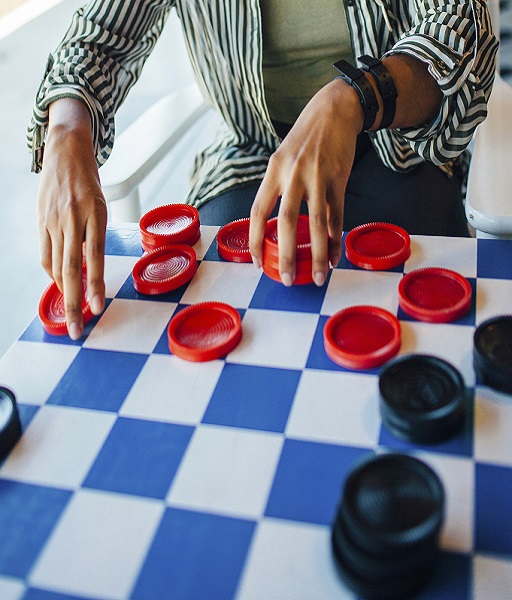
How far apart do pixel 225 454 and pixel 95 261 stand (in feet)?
1.39

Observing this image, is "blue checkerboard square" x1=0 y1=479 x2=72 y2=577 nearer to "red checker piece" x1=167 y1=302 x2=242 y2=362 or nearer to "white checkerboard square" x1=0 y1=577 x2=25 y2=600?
"white checkerboard square" x1=0 y1=577 x2=25 y2=600

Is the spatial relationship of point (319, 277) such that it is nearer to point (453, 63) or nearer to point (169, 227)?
point (169, 227)

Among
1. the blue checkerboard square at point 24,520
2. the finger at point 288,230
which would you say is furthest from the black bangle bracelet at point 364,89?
the blue checkerboard square at point 24,520

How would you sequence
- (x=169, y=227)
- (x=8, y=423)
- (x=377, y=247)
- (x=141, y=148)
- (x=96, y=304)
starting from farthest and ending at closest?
(x=141, y=148)
(x=169, y=227)
(x=377, y=247)
(x=96, y=304)
(x=8, y=423)

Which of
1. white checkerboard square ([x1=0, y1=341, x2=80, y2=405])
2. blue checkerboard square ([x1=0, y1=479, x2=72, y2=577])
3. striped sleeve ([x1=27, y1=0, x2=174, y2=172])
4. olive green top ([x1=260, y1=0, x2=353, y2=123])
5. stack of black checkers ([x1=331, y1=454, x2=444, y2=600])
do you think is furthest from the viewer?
olive green top ([x1=260, y1=0, x2=353, y2=123])

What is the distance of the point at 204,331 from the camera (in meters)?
0.93

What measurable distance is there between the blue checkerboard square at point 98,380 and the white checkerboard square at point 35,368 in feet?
0.05

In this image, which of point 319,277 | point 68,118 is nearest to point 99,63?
point 68,118

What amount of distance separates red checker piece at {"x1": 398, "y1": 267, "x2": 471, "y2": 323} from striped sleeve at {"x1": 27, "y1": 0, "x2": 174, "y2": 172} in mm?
735

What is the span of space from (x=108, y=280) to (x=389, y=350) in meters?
0.52

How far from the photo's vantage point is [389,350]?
833 millimetres

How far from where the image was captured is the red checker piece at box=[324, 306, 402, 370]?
0.83 meters

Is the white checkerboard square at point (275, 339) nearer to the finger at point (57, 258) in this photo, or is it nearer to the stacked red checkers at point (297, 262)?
the stacked red checkers at point (297, 262)

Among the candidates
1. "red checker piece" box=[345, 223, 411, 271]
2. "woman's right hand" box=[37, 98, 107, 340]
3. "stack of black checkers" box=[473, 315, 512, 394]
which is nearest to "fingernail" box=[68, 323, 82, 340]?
"woman's right hand" box=[37, 98, 107, 340]
